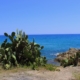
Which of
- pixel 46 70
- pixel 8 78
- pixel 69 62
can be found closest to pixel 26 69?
pixel 46 70

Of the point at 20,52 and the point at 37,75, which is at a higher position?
the point at 20,52

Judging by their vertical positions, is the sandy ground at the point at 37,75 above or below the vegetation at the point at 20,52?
below

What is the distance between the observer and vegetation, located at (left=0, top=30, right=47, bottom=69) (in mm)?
15313

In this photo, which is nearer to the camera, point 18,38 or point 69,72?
point 69,72

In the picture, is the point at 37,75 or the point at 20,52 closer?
the point at 37,75

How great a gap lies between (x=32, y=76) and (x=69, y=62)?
20.8 ft

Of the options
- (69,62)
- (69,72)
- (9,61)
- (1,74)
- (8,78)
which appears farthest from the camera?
(69,62)

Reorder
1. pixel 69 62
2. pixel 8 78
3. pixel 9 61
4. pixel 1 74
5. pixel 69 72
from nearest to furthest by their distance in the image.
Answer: pixel 8 78 < pixel 1 74 < pixel 69 72 < pixel 9 61 < pixel 69 62

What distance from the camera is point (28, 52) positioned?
50.9 ft

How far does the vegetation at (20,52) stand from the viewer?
1531 cm

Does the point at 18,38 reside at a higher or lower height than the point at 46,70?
higher

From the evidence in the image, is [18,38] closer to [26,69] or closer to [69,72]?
[26,69]

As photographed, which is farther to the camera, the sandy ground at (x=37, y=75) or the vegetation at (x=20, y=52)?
the vegetation at (x=20, y=52)

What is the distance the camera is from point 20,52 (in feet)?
52.6
